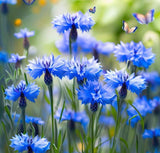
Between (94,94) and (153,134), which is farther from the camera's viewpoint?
(153,134)

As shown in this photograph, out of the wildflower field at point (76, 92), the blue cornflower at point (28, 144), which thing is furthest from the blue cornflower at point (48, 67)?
the blue cornflower at point (28, 144)

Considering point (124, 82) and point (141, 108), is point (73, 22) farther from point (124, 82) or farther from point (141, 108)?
point (141, 108)

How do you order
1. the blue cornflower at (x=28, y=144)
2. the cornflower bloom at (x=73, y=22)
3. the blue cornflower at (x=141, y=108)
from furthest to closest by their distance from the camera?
1. the blue cornflower at (x=141, y=108)
2. the cornflower bloom at (x=73, y=22)
3. the blue cornflower at (x=28, y=144)

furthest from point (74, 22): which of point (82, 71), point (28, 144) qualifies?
point (28, 144)

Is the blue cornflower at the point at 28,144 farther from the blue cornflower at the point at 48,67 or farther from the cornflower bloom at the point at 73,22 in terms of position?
the cornflower bloom at the point at 73,22

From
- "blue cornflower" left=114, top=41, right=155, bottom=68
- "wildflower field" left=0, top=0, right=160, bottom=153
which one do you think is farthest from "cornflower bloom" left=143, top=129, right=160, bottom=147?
"blue cornflower" left=114, top=41, right=155, bottom=68

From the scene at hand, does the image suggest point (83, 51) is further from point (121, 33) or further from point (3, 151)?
point (121, 33)

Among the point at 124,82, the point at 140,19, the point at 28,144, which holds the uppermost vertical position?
the point at 140,19

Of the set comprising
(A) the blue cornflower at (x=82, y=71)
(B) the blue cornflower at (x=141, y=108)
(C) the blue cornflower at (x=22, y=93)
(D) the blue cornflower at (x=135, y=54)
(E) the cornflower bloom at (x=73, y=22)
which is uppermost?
(E) the cornflower bloom at (x=73, y=22)
